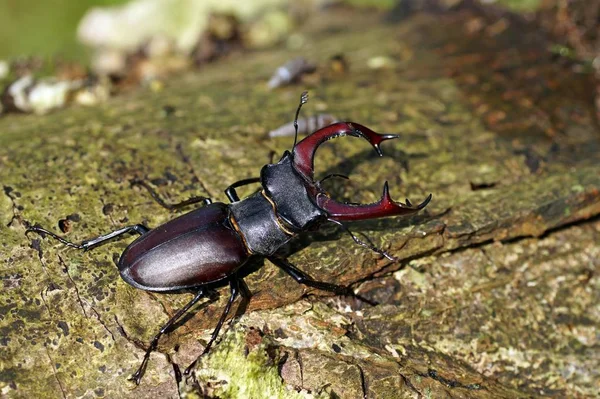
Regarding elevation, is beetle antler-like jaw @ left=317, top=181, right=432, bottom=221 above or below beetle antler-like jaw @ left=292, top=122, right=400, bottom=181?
below

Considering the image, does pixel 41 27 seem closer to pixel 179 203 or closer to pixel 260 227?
pixel 179 203

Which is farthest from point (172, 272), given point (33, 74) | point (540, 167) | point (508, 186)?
point (33, 74)

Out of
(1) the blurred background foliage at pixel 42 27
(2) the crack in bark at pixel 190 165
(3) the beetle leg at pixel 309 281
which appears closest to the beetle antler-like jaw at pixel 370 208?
(3) the beetle leg at pixel 309 281

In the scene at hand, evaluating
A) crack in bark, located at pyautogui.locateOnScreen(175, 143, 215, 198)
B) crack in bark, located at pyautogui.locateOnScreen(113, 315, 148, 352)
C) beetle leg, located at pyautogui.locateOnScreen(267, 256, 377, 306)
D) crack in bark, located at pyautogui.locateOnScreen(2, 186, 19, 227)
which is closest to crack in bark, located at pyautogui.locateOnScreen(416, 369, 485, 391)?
beetle leg, located at pyautogui.locateOnScreen(267, 256, 377, 306)

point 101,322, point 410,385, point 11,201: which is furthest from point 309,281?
point 11,201

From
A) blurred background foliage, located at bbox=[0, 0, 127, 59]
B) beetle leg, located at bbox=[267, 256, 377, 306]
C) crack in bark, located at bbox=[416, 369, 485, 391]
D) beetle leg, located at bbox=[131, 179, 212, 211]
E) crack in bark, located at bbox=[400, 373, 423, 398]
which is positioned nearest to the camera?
crack in bark, located at bbox=[400, 373, 423, 398]

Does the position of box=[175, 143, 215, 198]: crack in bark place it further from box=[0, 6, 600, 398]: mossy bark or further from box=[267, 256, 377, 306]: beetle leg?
box=[267, 256, 377, 306]: beetle leg
